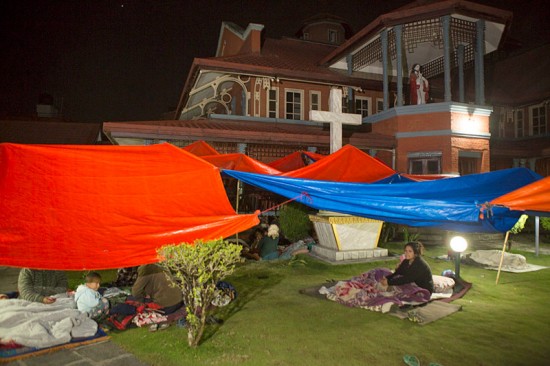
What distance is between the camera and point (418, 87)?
14.0 m

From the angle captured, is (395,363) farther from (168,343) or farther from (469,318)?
(168,343)

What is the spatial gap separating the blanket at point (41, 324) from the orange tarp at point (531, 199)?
19.8 feet

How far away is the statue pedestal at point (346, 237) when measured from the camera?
941 cm

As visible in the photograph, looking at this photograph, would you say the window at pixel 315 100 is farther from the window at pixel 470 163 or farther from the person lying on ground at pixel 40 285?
the person lying on ground at pixel 40 285

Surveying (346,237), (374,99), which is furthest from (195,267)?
(374,99)

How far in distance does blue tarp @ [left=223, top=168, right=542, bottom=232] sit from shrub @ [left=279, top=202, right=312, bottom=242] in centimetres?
528

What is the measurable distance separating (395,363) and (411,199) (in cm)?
249

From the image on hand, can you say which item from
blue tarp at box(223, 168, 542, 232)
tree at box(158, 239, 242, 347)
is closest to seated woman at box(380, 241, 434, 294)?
blue tarp at box(223, 168, 542, 232)

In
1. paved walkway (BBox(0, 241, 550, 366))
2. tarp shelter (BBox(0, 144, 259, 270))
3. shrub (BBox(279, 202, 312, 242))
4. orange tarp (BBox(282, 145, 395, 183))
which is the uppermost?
orange tarp (BBox(282, 145, 395, 183))

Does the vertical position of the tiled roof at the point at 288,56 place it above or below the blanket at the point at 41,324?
above

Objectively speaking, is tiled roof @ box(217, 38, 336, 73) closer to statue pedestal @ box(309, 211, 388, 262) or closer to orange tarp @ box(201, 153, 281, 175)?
orange tarp @ box(201, 153, 281, 175)

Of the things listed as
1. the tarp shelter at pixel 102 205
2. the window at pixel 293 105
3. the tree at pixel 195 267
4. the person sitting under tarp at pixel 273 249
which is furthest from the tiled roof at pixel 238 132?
the tree at pixel 195 267

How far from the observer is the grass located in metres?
4.19

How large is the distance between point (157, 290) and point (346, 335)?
2.98 metres
